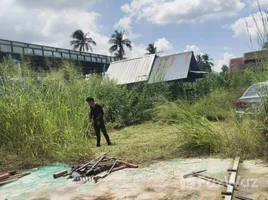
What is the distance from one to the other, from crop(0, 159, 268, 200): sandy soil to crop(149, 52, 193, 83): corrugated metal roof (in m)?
15.1

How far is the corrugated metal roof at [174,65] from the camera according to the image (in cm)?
2034

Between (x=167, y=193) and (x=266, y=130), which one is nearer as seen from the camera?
(x=167, y=193)

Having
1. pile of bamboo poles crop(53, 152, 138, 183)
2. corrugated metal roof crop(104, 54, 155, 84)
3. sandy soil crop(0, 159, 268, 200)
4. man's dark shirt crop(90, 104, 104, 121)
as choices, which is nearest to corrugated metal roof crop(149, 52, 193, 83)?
corrugated metal roof crop(104, 54, 155, 84)

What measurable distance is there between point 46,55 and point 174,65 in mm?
9193

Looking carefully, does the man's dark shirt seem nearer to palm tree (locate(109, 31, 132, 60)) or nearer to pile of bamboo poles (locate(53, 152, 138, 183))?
pile of bamboo poles (locate(53, 152, 138, 183))

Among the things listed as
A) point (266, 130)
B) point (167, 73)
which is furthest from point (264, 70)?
point (167, 73)

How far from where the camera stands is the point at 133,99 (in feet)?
43.2

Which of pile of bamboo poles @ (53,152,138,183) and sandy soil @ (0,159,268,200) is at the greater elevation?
pile of bamboo poles @ (53,152,138,183)

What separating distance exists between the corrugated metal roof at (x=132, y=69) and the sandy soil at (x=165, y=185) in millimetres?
15582

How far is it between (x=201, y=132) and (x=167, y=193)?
2295mm

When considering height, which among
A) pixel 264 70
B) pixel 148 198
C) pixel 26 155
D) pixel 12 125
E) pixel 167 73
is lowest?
pixel 148 198

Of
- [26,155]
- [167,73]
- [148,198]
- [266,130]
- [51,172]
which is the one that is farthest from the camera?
[167,73]

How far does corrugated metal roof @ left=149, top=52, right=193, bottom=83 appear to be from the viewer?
2034 cm

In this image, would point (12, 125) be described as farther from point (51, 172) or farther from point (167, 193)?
point (167, 193)
